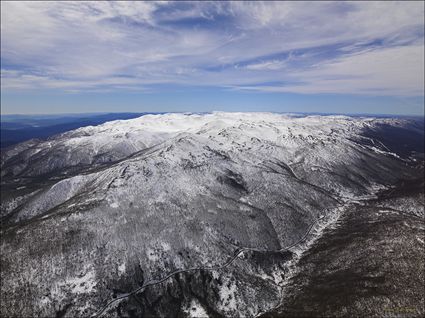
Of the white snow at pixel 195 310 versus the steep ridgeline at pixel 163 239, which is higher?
the steep ridgeline at pixel 163 239

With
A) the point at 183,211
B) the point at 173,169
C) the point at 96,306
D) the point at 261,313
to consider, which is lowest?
the point at 261,313

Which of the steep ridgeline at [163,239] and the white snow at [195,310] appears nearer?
the white snow at [195,310]

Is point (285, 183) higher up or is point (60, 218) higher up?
point (60, 218)

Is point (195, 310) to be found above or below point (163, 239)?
below

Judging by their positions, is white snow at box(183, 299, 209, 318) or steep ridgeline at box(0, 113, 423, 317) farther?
steep ridgeline at box(0, 113, 423, 317)

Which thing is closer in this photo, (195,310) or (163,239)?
(195,310)

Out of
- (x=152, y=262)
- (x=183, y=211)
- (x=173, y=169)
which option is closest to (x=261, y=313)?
(x=152, y=262)

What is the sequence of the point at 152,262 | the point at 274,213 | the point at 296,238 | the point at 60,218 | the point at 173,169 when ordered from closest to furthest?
the point at 152,262 → the point at 60,218 → the point at 296,238 → the point at 274,213 → the point at 173,169

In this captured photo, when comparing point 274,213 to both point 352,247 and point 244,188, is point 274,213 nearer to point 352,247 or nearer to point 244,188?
point 244,188

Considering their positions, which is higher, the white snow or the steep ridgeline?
the steep ridgeline

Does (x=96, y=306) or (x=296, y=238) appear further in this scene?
(x=296, y=238)

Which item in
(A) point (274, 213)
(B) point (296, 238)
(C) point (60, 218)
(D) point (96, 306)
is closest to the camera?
(D) point (96, 306)
